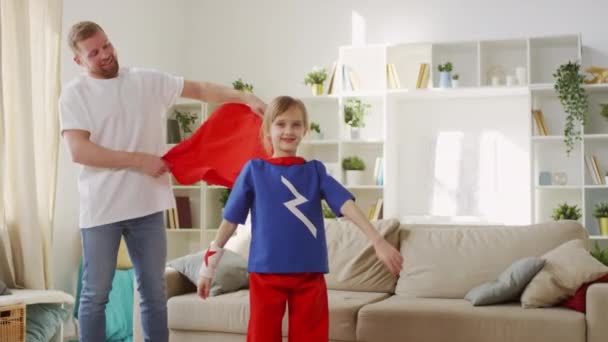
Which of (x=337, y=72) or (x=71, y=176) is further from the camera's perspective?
(x=337, y=72)

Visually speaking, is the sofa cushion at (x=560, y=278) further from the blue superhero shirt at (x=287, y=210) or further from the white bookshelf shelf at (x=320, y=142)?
the white bookshelf shelf at (x=320, y=142)

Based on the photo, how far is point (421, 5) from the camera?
6891mm

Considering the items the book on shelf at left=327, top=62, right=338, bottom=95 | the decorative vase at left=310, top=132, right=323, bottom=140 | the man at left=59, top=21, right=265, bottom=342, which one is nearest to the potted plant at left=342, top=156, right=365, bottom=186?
the decorative vase at left=310, top=132, right=323, bottom=140

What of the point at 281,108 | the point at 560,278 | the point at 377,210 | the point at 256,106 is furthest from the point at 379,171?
the point at 281,108

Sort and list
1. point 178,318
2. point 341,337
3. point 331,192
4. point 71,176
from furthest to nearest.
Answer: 1. point 71,176
2. point 178,318
3. point 341,337
4. point 331,192

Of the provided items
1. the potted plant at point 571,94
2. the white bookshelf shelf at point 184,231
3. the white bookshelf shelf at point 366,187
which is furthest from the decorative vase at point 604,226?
the white bookshelf shelf at point 184,231

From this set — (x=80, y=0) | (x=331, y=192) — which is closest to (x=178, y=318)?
(x=331, y=192)

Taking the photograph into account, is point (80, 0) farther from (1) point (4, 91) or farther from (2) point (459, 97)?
(2) point (459, 97)

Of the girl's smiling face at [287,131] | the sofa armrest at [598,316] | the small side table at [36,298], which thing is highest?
the girl's smiling face at [287,131]

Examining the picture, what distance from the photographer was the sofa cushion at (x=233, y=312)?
3.72 m

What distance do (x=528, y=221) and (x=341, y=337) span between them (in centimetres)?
323

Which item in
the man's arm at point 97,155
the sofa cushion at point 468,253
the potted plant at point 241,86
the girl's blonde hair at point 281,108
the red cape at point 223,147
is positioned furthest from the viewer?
the potted plant at point 241,86

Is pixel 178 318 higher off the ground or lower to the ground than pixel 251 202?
lower

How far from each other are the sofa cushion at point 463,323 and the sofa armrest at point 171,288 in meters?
1.08
